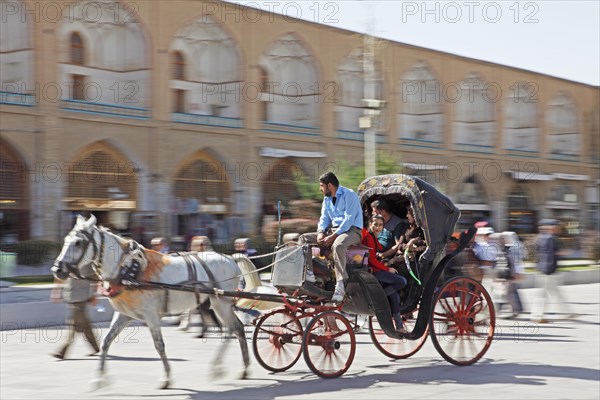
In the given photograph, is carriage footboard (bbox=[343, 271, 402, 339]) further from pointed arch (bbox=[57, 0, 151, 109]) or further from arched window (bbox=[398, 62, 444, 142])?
arched window (bbox=[398, 62, 444, 142])

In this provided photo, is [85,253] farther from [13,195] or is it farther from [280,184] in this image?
[280,184]

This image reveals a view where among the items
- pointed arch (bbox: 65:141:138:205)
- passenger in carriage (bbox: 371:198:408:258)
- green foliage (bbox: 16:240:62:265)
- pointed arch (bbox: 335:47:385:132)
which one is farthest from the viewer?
pointed arch (bbox: 335:47:385:132)

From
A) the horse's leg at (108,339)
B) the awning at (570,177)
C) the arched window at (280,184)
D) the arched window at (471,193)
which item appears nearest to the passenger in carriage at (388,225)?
the horse's leg at (108,339)

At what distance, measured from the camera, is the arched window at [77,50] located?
32.3 metres

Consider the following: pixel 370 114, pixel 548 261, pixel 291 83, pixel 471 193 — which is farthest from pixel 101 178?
pixel 471 193

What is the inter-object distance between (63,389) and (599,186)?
5223cm

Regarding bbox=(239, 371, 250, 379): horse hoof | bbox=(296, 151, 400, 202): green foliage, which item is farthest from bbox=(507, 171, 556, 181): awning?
bbox=(239, 371, 250, 379): horse hoof

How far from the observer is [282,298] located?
958 centimetres

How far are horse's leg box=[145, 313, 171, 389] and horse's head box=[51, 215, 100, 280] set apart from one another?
85 centimetres

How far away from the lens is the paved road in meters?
8.59

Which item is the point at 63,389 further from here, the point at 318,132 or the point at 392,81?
the point at 392,81

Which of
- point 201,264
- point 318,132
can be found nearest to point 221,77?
point 318,132

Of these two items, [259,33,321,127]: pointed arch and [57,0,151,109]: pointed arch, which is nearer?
[57,0,151,109]: pointed arch

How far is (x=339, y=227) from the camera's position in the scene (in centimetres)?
959
